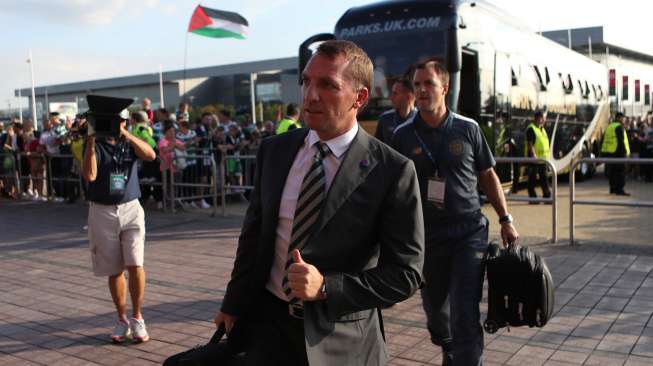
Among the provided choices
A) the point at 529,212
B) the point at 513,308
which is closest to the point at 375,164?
the point at 513,308

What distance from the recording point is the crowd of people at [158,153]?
11.8 m

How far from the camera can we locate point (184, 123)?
13.1 meters

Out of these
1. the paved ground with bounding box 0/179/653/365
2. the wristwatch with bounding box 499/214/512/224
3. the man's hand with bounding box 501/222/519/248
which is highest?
the wristwatch with bounding box 499/214/512/224

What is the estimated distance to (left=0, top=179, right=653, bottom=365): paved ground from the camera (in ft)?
15.0

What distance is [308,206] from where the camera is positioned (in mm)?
2074

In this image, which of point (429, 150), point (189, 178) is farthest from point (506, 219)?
point (189, 178)

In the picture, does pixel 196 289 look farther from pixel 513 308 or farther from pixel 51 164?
pixel 51 164

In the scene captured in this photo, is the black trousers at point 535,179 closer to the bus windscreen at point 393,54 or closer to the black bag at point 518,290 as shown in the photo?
the bus windscreen at point 393,54

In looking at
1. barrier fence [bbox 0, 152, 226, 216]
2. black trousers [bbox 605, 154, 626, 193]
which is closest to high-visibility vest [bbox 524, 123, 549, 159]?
black trousers [bbox 605, 154, 626, 193]

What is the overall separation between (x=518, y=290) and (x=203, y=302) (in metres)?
3.49

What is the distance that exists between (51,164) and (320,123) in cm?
1391

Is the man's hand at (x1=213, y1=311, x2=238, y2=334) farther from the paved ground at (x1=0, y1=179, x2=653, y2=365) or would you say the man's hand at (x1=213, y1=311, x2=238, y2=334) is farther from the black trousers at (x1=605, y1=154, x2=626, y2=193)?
the black trousers at (x1=605, y1=154, x2=626, y2=193)

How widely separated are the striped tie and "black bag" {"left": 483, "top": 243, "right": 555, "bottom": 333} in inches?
59.9

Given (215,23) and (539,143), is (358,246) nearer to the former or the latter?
(539,143)
